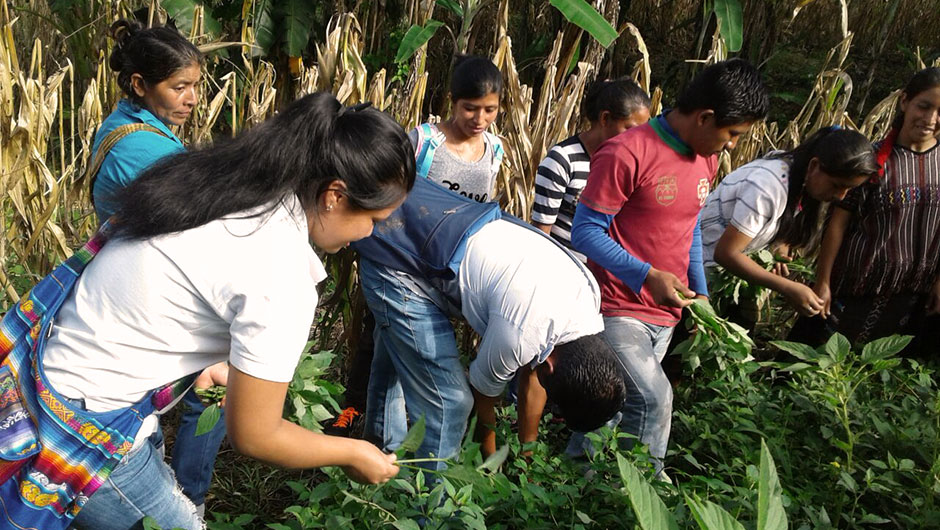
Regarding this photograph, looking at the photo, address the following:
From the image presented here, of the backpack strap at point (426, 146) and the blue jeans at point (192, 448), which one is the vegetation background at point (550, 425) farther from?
the backpack strap at point (426, 146)

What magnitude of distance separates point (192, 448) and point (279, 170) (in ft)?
3.87

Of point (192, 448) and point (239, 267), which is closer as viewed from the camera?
point (239, 267)

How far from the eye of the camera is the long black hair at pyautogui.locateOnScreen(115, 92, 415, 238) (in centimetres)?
113

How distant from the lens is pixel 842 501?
1999 mm

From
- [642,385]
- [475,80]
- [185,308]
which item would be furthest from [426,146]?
[185,308]

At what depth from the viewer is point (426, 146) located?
8.39 feet

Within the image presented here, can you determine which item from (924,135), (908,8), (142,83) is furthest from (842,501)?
(908,8)

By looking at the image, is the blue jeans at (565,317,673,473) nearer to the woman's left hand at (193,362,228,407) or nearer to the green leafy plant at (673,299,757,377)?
the green leafy plant at (673,299,757,377)

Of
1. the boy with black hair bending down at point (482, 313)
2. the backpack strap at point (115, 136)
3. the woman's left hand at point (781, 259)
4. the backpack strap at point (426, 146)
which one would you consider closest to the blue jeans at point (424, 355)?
the boy with black hair bending down at point (482, 313)

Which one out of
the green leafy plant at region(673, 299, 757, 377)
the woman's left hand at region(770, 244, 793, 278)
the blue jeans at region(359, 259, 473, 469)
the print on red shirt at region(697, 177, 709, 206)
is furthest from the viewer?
the woman's left hand at region(770, 244, 793, 278)

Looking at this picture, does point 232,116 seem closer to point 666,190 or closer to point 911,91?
point 666,190

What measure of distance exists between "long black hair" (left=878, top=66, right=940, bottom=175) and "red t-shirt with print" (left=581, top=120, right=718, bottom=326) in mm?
885

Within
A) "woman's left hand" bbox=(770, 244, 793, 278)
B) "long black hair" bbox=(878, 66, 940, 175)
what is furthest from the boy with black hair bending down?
"long black hair" bbox=(878, 66, 940, 175)

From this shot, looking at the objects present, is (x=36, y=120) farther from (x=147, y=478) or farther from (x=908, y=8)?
(x=908, y=8)
